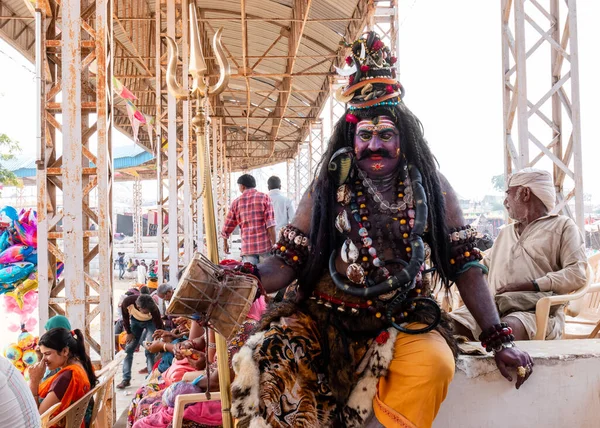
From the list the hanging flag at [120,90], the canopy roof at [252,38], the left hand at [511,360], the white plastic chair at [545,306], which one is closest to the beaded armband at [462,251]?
the left hand at [511,360]

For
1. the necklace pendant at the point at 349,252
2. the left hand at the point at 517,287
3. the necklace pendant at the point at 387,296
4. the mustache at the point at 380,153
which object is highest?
the mustache at the point at 380,153

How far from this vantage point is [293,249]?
2326mm

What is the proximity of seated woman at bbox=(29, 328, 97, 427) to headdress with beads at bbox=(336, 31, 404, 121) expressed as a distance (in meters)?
2.38

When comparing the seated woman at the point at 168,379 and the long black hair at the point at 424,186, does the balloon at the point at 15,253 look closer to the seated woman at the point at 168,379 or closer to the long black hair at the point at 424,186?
the seated woman at the point at 168,379

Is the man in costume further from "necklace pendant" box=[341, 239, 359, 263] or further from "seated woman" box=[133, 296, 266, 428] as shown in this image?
"seated woman" box=[133, 296, 266, 428]

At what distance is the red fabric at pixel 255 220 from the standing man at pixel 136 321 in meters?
1.46

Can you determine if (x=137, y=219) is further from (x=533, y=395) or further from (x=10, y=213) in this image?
(x=533, y=395)

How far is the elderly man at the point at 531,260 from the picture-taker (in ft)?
10.7

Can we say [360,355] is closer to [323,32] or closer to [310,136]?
[323,32]

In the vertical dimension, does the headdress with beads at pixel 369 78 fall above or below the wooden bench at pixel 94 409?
above

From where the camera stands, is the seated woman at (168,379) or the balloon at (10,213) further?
the balloon at (10,213)

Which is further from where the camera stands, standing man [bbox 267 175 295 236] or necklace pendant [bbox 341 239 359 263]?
standing man [bbox 267 175 295 236]

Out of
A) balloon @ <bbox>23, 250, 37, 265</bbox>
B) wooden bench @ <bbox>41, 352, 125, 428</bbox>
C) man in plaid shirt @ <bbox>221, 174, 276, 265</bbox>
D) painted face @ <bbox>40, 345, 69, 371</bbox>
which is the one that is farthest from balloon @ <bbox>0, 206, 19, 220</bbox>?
painted face @ <bbox>40, 345, 69, 371</bbox>

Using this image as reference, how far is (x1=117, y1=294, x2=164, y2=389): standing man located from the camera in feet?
22.2
